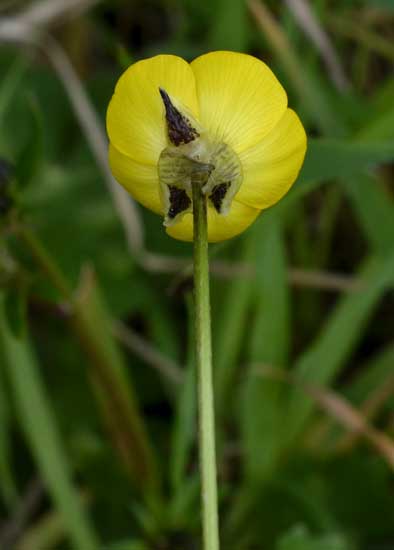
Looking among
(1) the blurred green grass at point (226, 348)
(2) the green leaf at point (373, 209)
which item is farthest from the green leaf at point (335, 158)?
(2) the green leaf at point (373, 209)

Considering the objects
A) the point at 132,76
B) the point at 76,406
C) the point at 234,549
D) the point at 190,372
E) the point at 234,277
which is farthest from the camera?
the point at 76,406

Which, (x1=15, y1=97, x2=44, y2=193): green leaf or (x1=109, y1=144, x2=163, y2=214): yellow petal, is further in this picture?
(x1=15, y1=97, x2=44, y2=193): green leaf

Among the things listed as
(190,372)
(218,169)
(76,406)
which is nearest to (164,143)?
(218,169)

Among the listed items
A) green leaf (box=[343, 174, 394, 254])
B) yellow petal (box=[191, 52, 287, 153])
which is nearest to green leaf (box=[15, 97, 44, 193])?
yellow petal (box=[191, 52, 287, 153])

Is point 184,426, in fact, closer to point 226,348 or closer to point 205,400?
point 226,348

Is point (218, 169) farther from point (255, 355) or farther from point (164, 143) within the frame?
point (255, 355)

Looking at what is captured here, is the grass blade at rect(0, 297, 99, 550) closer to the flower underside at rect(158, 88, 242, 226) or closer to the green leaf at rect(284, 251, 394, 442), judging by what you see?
the green leaf at rect(284, 251, 394, 442)

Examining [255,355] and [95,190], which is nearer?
[255,355]
